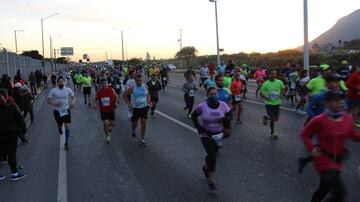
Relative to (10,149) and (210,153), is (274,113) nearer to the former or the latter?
(210,153)

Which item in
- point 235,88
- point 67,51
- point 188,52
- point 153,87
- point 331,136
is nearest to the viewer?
point 331,136

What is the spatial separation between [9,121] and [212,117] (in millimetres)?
3765

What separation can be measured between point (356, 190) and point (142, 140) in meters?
5.17

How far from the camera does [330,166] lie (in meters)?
4.56

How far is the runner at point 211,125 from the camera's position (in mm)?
6389

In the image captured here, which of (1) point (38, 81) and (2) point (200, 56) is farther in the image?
(2) point (200, 56)

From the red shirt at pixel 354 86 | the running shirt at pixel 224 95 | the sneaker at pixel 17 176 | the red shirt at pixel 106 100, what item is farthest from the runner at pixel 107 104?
the red shirt at pixel 354 86

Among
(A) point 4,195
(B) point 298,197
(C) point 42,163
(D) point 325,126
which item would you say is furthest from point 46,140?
(D) point 325,126

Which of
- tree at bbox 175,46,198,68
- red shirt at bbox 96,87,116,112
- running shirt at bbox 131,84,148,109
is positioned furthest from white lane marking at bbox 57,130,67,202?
tree at bbox 175,46,198,68

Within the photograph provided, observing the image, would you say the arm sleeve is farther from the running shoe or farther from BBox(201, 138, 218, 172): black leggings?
the running shoe

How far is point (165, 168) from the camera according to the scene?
26.0 ft

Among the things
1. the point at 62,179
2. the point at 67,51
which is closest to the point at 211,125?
the point at 62,179

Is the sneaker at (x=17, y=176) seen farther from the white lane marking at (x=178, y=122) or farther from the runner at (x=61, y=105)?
the white lane marking at (x=178, y=122)

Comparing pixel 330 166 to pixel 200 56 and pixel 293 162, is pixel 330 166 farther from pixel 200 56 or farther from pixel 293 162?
pixel 200 56
